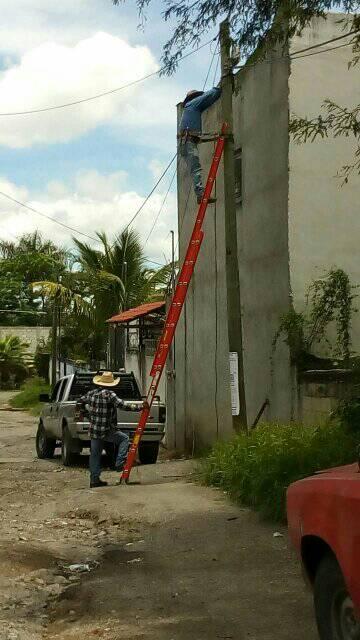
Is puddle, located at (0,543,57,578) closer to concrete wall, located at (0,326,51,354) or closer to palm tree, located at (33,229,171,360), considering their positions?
palm tree, located at (33,229,171,360)

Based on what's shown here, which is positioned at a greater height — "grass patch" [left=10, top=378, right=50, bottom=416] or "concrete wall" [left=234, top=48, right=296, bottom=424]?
"concrete wall" [left=234, top=48, right=296, bottom=424]

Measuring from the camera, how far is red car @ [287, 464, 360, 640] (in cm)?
404

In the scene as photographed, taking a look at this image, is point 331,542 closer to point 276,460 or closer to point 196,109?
point 276,460

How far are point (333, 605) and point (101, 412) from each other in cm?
880

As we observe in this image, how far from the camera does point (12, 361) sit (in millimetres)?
52812

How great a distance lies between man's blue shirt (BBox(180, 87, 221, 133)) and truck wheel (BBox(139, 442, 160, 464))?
5882 mm

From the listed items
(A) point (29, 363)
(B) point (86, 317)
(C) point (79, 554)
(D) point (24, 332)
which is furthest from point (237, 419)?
(D) point (24, 332)

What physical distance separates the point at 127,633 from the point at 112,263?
26.4 m

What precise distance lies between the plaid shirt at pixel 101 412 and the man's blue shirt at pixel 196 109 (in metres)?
6.07

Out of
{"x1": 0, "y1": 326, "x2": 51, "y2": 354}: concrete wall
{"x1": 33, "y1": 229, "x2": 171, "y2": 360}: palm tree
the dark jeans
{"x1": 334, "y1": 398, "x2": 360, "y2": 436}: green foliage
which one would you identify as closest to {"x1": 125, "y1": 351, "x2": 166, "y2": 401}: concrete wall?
{"x1": 33, "y1": 229, "x2": 171, "y2": 360}: palm tree

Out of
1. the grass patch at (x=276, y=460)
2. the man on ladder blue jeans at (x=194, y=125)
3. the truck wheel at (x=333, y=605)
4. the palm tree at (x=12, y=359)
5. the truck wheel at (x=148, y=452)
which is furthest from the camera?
the palm tree at (x=12, y=359)

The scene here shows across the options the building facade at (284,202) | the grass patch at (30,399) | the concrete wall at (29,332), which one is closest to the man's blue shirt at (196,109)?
the building facade at (284,202)

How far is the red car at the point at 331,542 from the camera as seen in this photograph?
4.04 meters

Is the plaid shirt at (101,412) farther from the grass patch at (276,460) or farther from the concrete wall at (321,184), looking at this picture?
the concrete wall at (321,184)
